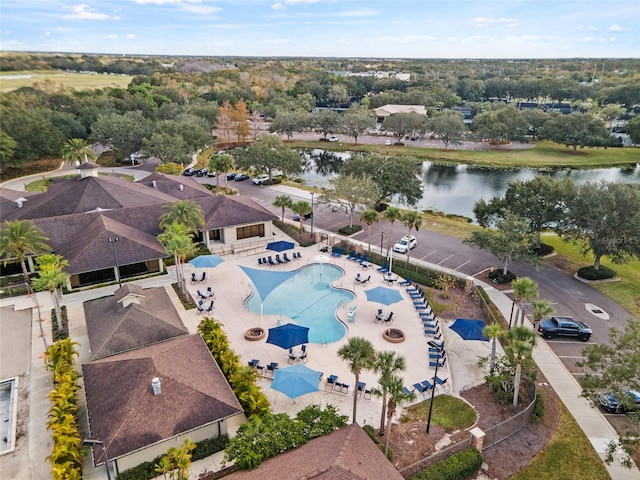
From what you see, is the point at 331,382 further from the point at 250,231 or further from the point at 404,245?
the point at 250,231

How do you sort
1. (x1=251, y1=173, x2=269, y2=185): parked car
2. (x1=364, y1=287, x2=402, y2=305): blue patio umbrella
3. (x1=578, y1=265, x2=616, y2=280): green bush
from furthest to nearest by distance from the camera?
(x1=251, y1=173, x2=269, y2=185): parked car → (x1=578, y1=265, x2=616, y2=280): green bush → (x1=364, y1=287, x2=402, y2=305): blue patio umbrella

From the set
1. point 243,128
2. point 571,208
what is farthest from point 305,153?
point 571,208

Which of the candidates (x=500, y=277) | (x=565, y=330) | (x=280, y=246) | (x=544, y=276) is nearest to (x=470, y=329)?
(x=565, y=330)

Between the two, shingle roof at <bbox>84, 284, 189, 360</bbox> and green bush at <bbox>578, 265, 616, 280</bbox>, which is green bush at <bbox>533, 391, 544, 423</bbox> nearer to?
green bush at <bbox>578, 265, 616, 280</bbox>

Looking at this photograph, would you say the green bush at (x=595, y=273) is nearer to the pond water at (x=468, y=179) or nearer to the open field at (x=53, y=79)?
the pond water at (x=468, y=179)

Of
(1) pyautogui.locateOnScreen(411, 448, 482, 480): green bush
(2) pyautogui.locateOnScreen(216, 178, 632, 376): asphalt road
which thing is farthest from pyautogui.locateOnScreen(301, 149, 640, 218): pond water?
(1) pyautogui.locateOnScreen(411, 448, 482, 480): green bush

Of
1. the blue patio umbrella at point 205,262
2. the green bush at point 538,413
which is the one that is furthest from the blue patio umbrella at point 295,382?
the blue patio umbrella at point 205,262
